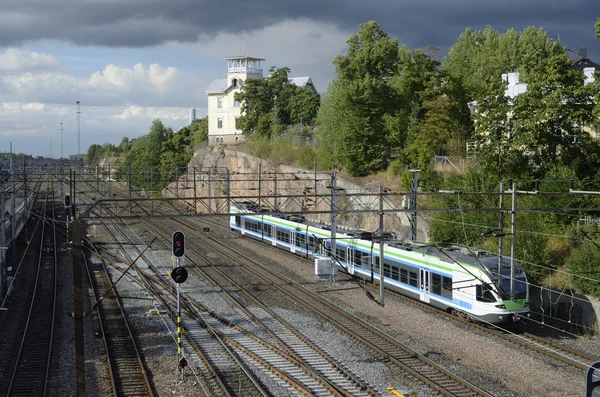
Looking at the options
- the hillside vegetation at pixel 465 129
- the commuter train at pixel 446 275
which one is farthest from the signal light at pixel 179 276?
the hillside vegetation at pixel 465 129

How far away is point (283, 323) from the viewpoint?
64.4 ft

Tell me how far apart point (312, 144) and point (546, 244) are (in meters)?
29.2

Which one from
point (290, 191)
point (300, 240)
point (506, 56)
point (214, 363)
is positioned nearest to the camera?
point (214, 363)

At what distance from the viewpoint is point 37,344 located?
1752cm

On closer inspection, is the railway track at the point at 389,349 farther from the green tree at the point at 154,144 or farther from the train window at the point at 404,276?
the green tree at the point at 154,144

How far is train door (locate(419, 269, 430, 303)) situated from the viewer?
2125 cm

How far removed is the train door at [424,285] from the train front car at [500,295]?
7.64 ft

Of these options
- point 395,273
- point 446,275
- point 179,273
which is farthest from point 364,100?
point 179,273

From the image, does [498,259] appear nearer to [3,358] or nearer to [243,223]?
[3,358]

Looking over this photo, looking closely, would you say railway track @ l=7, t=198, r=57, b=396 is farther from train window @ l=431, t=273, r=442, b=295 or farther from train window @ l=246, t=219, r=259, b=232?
train window @ l=246, t=219, r=259, b=232

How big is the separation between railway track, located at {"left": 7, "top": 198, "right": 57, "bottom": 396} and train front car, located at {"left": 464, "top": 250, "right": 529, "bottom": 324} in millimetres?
12176

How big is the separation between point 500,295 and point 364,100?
27.1 m

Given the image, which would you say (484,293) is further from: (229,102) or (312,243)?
(229,102)

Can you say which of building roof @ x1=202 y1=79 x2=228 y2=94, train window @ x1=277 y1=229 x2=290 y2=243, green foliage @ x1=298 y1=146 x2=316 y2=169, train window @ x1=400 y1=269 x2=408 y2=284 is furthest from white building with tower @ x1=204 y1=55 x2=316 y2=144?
train window @ x1=400 y1=269 x2=408 y2=284
